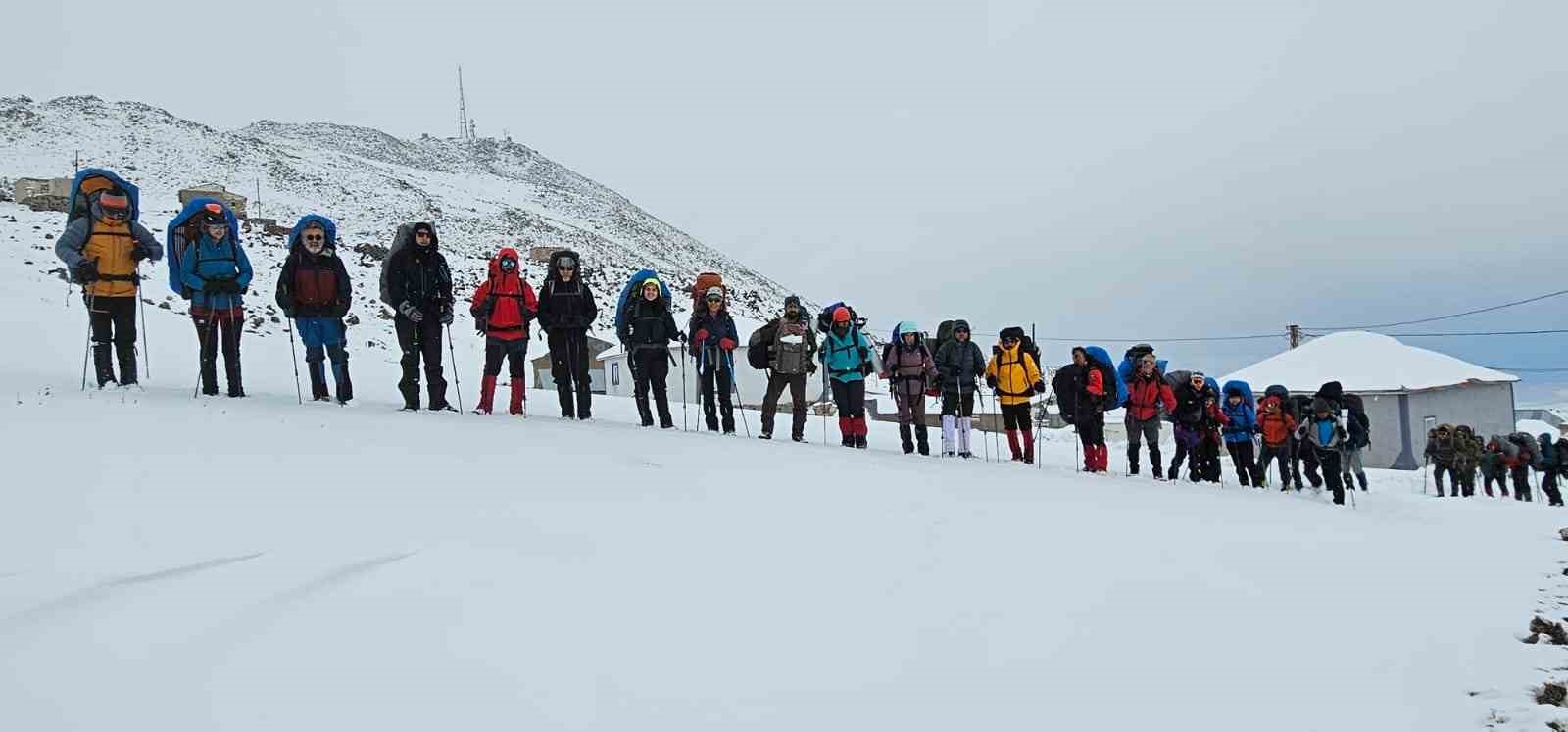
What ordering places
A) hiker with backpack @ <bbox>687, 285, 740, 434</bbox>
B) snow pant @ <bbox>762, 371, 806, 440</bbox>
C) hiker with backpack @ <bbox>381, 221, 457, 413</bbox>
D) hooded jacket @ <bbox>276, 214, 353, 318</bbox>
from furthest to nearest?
1. snow pant @ <bbox>762, 371, 806, 440</bbox>
2. hiker with backpack @ <bbox>687, 285, 740, 434</bbox>
3. hiker with backpack @ <bbox>381, 221, 457, 413</bbox>
4. hooded jacket @ <bbox>276, 214, 353, 318</bbox>

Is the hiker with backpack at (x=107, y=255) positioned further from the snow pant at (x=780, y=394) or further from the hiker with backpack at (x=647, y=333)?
the snow pant at (x=780, y=394)

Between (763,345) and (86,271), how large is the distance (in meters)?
7.11

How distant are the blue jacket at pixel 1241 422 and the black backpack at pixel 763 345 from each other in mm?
7135

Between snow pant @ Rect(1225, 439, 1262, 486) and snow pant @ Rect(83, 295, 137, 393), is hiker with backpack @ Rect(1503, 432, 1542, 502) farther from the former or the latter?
snow pant @ Rect(83, 295, 137, 393)

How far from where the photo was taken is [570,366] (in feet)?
34.3

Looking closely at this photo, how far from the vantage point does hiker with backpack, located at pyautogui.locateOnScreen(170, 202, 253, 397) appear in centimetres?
827

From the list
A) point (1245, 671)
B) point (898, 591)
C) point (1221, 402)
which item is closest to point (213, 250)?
point (898, 591)

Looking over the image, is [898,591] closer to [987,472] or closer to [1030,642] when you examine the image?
[1030,642]

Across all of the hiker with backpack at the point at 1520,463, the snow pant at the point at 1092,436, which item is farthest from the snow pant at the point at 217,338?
the hiker with backpack at the point at 1520,463

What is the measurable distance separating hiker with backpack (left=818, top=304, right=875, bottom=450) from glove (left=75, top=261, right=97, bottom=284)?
25.6 feet

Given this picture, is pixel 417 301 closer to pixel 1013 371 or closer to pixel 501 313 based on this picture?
pixel 501 313

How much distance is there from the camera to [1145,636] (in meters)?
4.39

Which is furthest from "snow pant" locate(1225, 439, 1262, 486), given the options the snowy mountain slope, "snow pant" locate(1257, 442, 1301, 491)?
the snowy mountain slope

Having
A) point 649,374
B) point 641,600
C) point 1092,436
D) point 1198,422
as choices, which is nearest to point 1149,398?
point 1092,436
